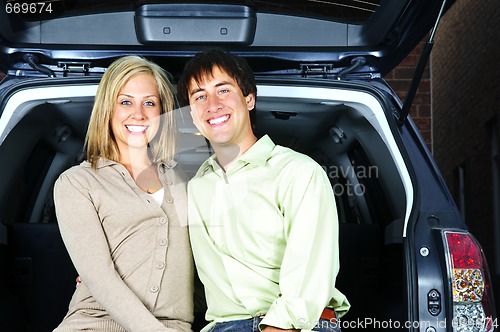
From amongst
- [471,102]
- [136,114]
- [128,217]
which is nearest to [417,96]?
[471,102]

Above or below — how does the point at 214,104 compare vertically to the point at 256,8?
below

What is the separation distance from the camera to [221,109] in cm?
279

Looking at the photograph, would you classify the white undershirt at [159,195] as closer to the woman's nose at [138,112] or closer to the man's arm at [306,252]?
the woman's nose at [138,112]

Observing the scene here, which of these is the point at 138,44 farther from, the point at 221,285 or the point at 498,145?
the point at 498,145

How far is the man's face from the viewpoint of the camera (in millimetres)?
2791

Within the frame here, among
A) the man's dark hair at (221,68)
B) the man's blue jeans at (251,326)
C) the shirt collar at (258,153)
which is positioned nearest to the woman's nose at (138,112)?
the man's dark hair at (221,68)

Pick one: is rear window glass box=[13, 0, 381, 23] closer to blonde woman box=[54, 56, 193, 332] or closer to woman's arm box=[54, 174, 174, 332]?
blonde woman box=[54, 56, 193, 332]

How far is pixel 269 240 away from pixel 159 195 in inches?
17.4

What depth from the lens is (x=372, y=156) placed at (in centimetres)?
349

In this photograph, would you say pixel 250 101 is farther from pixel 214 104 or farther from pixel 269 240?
pixel 269 240

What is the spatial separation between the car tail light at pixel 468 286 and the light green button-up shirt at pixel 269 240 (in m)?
0.34

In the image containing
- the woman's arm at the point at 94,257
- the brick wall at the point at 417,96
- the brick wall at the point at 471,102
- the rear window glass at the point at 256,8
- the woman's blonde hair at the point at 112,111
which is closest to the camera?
the woman's arm at the point at 94,257

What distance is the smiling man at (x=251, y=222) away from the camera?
8.30 feet

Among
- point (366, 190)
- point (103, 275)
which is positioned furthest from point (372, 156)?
point (103, 275)
